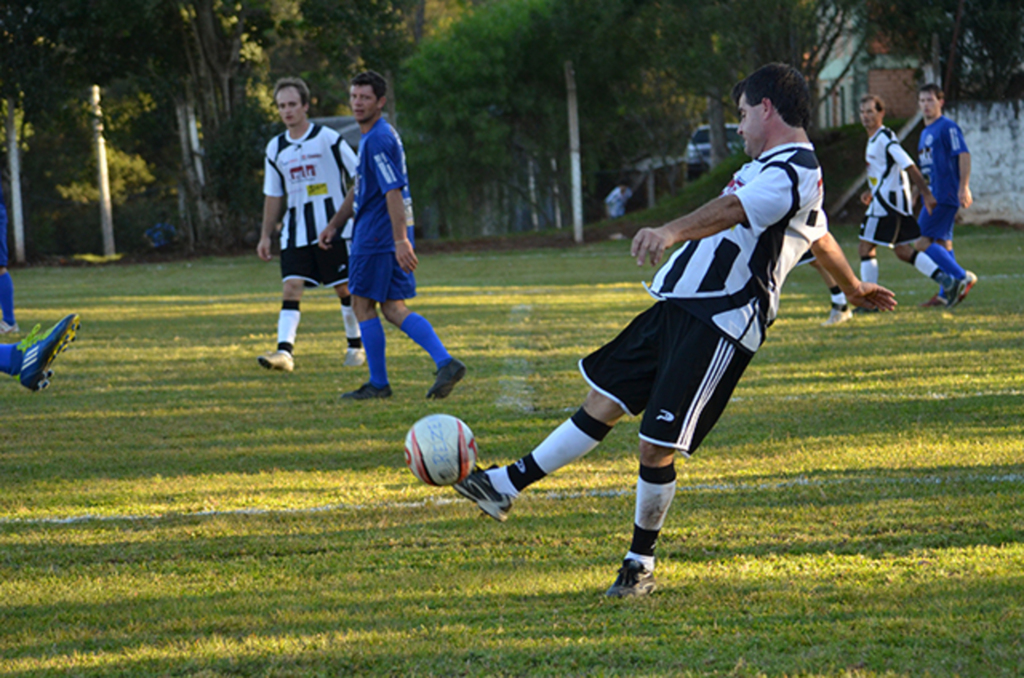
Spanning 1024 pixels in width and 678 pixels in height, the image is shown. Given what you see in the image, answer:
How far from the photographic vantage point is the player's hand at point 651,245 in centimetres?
289

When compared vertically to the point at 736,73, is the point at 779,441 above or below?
below

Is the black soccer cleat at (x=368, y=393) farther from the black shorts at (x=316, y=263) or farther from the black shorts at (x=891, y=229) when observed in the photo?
the black shorts at (x=891, y=229)

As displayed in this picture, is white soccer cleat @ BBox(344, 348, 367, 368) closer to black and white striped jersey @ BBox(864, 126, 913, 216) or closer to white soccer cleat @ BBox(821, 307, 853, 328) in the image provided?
white soccer cleat @ BBox(821, 307, 853, 328)

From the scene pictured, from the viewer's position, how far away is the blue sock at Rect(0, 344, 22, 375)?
6047 millimetres

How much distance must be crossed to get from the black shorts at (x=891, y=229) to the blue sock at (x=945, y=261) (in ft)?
0.85

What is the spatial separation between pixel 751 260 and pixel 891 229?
7.71 metres

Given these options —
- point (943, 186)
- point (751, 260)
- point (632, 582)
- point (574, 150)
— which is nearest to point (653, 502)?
point (632, 582)

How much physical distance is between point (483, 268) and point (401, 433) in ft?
46.3

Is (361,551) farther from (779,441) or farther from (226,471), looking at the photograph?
(779,441)

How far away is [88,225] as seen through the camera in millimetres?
36938

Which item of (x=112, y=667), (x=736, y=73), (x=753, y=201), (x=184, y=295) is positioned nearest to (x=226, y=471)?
(x=112, y=667)

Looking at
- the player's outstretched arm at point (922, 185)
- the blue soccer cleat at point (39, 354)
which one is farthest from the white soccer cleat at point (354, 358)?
the player's outstretched arm at point (922, 185)

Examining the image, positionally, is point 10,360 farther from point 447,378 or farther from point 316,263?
point 316,263

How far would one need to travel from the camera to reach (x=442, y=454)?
3.93 meters
